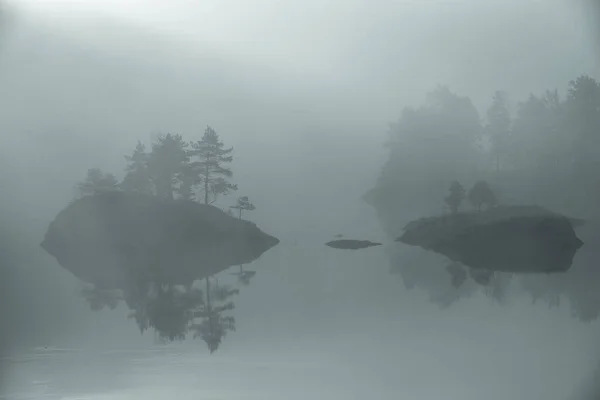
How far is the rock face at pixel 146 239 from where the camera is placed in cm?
400

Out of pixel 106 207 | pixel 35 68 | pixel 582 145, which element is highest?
pixel 35 68

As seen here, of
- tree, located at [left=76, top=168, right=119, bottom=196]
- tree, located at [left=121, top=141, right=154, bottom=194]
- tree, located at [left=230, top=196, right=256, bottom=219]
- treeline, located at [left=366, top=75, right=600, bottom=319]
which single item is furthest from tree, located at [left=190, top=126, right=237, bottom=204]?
treeline, located at [left=366, top=75, right=600, bottom=319]

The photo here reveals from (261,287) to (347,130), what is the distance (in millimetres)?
1418

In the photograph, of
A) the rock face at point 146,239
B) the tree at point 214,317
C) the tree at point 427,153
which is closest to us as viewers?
the tree at point 214,317

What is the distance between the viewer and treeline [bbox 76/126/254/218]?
423 cm

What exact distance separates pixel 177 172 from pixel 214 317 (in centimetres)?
139

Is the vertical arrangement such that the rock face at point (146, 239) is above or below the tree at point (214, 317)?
above

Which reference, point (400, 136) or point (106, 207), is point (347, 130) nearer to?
point (400, 136)

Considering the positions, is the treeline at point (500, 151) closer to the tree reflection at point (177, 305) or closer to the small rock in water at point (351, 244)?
the small rock in water at point (351, 244)

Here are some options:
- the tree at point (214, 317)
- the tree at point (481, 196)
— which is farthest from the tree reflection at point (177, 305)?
the tree at point (481, 196)

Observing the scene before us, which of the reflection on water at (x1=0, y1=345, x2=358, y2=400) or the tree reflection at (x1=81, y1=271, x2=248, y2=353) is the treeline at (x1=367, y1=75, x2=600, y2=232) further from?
the reflection on water at (x1=0, y1=345, x2=358, y2=400)

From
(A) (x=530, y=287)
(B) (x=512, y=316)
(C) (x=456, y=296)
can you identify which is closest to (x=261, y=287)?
(C) (x=456, y=296)

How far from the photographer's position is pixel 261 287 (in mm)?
3703

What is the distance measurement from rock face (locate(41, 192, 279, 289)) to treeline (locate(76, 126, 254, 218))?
0.24 feet
